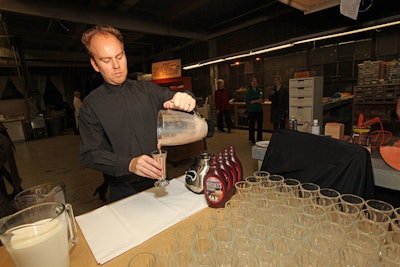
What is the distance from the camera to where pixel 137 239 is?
891 millimetres

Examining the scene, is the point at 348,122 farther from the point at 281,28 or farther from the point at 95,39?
the point at 95,39

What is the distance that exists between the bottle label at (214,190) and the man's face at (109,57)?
0.84 metres

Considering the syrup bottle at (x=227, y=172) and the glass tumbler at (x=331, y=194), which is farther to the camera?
the syrup bottle at (x=227, y=172)

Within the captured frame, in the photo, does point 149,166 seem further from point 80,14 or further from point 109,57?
point 80,14

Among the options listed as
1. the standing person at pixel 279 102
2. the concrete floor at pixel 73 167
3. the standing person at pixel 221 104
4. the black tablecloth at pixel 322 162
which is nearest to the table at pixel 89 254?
the black tablecloth at pixel 322 162

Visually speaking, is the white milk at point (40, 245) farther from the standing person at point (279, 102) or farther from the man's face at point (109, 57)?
the standing person at point (279, 102)

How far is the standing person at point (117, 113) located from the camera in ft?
4.04

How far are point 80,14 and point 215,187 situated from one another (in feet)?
18.7

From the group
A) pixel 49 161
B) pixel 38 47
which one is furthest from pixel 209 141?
pixel 38 47

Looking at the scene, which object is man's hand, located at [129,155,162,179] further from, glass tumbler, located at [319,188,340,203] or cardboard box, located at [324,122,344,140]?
cardboard box, located at [324,122,344,140]

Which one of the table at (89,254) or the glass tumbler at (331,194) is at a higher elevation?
the glass tumbler at (331,194)

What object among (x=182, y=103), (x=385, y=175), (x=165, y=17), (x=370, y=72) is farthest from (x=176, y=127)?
(x=165, y=17)

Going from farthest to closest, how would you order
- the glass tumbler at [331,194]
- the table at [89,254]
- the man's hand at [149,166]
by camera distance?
1. the man's hand at [149,166]
2. the glass tumbler at [331,194]
3. the table at [89,254]

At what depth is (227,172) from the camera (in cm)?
109
